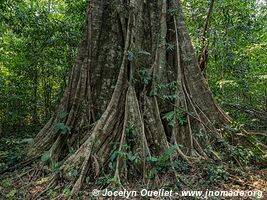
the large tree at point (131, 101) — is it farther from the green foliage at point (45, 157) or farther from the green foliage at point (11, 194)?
the green foliage at point (11, 194)

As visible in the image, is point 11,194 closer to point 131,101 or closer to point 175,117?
point 131,101

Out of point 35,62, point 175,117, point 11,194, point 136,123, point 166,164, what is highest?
point 35,62

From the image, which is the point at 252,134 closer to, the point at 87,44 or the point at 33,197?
the point at 87,44

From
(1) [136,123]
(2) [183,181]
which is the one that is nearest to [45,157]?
(1) [136,123]

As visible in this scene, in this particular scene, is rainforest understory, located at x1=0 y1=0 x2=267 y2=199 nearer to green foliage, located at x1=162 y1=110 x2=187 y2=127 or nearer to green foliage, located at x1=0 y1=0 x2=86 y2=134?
green foliage, located at x1=162 y1=110 x2=187 y2=127

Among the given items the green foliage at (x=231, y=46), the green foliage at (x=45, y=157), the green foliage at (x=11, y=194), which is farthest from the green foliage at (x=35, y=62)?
the green foliage at (x=11, y=194)

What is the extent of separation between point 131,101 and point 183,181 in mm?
1404

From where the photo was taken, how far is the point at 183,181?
3.35 metres

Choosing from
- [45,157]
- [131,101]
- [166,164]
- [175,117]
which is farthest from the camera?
[175,117]

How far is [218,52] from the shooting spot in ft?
18.8

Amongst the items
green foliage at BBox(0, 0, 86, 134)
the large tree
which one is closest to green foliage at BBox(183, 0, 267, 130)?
the large tree

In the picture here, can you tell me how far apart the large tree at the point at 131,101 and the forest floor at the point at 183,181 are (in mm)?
192

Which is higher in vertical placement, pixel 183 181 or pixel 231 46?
pixel 231 46

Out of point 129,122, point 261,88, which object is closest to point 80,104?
point 129,122
